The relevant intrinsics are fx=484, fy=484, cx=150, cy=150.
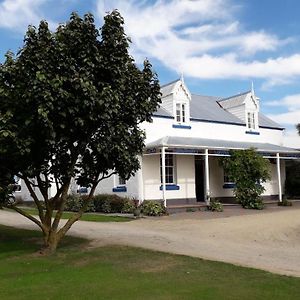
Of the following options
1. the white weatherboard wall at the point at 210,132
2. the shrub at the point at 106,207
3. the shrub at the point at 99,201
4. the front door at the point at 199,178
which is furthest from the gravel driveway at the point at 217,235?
the front door at the point at 199,178

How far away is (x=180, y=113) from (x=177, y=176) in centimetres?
338

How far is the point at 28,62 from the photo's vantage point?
1059cm

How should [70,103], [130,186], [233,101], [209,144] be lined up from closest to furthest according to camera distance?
[70,103] → [130,186] → [209,144] → [233,101]

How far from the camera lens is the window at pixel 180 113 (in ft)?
84.1

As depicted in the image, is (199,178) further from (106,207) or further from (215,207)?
(106,207)

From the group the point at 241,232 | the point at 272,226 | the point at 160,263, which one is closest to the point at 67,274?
the point at 160,263

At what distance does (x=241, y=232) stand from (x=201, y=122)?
11.7 m

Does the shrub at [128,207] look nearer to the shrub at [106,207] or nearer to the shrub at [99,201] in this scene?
the shrub at [106,207]

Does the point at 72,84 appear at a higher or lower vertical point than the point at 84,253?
higher

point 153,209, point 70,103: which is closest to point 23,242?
point 70,103

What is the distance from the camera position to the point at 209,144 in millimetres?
24703

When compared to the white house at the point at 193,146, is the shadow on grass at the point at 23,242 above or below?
below

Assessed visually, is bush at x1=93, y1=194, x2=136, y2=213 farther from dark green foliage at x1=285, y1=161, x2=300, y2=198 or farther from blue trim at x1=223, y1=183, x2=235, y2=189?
dark green foliage at x1=285, y1=161, x2=300, y2=198

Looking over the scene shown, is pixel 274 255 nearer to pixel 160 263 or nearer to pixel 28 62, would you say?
pixel 160 263
